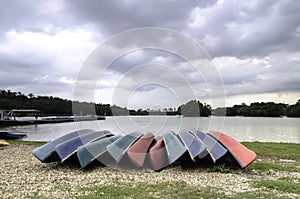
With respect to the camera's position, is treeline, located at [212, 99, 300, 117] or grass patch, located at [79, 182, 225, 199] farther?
treeline, located at [212, 99, 300, 117]

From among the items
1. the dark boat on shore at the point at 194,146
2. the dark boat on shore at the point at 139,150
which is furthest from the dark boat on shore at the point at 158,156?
the dark boat on shore at the point at 194,146

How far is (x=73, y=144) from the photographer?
8688 millimetres

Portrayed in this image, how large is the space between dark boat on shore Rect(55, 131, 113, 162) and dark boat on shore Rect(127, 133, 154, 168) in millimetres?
1621

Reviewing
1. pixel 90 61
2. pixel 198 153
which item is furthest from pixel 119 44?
pixel 198 153

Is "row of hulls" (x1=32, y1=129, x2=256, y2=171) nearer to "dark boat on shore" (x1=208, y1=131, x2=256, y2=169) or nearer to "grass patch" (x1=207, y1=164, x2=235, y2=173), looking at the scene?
"dark boat on shore" (x1=208, y1=131, x2=256, y2=169)

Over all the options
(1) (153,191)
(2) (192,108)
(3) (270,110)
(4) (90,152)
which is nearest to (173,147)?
(4) (90,152)

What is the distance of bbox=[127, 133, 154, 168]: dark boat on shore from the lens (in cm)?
768

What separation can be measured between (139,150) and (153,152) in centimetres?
44

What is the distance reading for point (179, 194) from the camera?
521 cm

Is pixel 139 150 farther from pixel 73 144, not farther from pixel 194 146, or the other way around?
pixel 73 144

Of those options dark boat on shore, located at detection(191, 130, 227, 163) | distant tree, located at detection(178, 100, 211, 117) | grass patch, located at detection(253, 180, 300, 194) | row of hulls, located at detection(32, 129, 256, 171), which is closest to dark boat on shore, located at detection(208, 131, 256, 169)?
row of hulls, located at detection(32, 129, 256, 171)

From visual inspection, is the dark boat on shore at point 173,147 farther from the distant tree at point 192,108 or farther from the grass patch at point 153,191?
the distant tree at point 192,108

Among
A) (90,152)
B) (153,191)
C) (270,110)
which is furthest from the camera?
(270,110)

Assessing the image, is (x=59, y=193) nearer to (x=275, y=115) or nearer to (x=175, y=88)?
(x=175, y=88)
